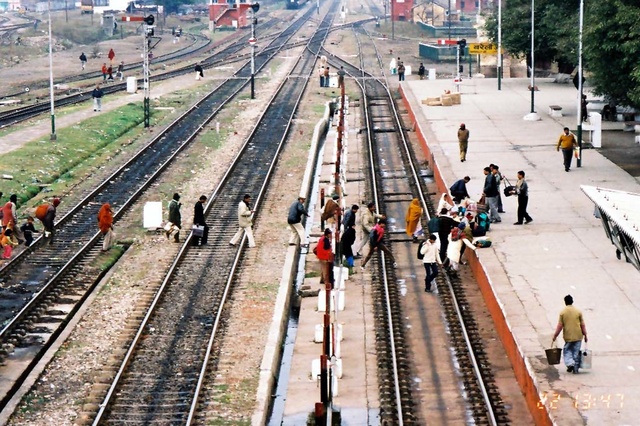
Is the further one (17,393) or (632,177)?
(632,177)

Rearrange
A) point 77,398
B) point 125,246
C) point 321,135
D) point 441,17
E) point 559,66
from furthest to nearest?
point 441,17
point 559,66
point 321,135
point 125,246
point 77,398

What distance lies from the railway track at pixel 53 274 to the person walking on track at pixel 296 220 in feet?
14.8

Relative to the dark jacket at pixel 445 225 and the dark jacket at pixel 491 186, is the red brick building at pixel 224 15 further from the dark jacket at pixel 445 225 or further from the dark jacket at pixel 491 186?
the dark jacket at pixel 445 225

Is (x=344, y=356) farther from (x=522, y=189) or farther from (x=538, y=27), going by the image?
(x=538, y=27)

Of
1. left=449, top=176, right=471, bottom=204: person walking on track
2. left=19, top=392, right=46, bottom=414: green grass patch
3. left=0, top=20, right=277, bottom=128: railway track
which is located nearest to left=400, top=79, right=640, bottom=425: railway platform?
left=449, top=176, right=471, bottom=204: person walking on track

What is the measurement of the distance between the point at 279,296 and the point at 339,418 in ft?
23.1

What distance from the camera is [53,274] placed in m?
26.5

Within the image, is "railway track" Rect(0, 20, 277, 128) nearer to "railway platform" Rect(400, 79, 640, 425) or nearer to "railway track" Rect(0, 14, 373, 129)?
"railway track" Rect(0, 14, 373, 129)

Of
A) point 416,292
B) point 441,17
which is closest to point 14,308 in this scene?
point 416,292

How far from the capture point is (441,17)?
136000 millimetres

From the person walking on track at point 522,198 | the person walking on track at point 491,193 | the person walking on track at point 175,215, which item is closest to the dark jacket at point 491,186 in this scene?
the person walking on track at point 491,193

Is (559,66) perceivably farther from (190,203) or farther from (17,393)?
(17,393)

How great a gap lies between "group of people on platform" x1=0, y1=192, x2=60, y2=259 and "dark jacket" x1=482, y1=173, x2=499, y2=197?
9644 mm

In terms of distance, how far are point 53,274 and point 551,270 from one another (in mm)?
10188
